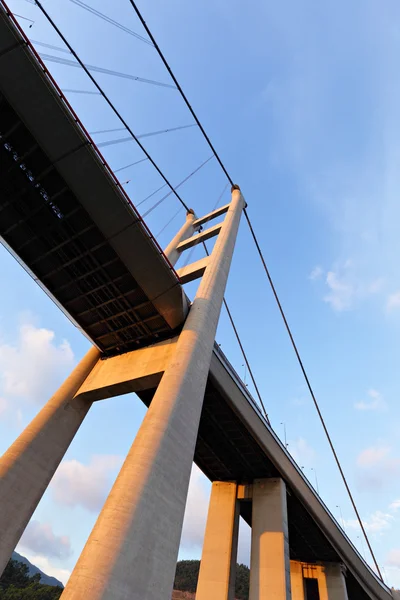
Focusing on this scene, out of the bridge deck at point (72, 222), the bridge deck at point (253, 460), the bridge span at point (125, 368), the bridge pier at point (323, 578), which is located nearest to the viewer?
the bridge span at point (125, 368)

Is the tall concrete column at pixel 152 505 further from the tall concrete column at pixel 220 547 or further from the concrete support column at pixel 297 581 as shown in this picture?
the concrete support column at pixel 297 581

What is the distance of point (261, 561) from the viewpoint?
22.5 m

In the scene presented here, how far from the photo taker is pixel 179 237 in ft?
86.8

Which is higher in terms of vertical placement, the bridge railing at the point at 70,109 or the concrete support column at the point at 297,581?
the concrete support column at the point at 297,581

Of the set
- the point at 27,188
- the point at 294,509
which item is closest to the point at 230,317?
the point at 294,509

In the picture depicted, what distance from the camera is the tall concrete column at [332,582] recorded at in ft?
102

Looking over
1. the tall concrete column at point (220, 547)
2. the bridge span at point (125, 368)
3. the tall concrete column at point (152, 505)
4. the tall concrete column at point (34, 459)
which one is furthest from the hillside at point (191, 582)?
the tall concrete column at point (152, 505)

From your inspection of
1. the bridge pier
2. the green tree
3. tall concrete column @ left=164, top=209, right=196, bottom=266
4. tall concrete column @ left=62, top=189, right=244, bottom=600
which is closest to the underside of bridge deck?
the bridge pier

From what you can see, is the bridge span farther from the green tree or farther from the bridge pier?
the green tree

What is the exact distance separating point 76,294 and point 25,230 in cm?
366

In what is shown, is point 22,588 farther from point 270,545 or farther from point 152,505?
point 152,505

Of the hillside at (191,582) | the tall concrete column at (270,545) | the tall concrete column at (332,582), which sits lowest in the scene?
the tall concrete column at (270,545)

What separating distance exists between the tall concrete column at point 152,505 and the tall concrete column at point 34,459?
638cm

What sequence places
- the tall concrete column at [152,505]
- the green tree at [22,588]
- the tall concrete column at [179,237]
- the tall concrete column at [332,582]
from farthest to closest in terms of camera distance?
the green tree at [22,588] < the tall concrete column at [332,582] < the tall concrete column at [179,237] < the tall concrete column at [152,505]
